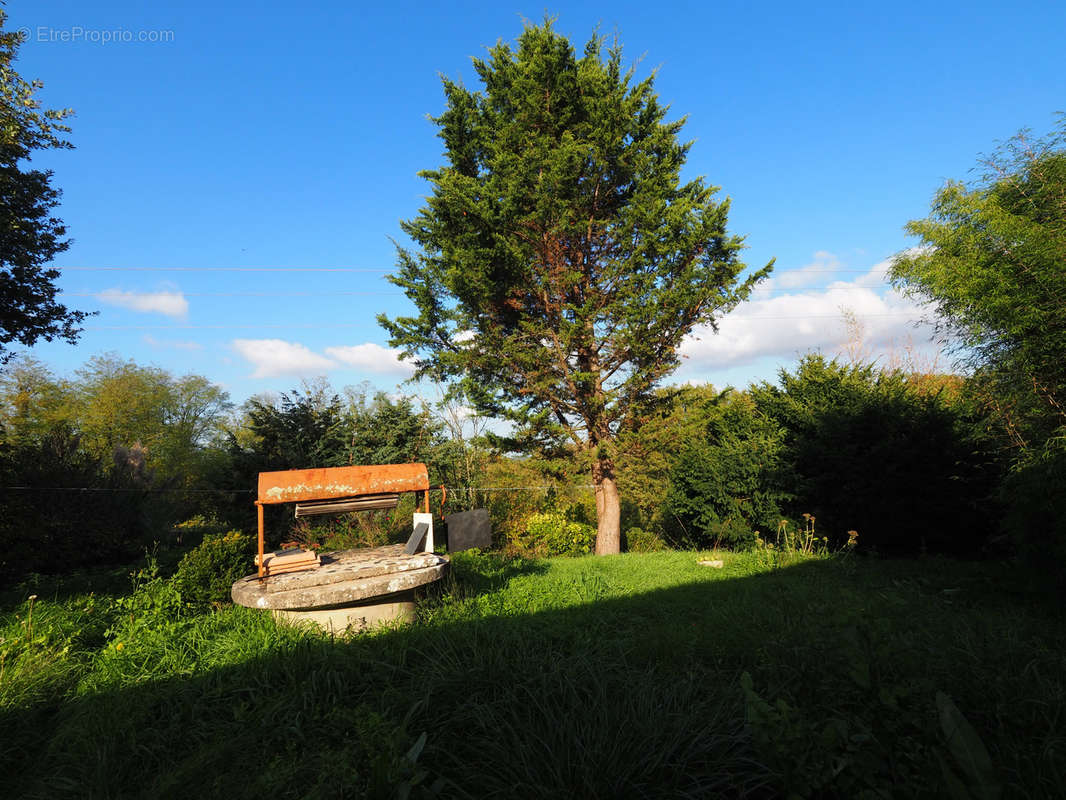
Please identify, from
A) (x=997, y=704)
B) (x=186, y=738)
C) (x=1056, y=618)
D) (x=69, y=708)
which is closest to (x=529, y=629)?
(x=186, y=738)

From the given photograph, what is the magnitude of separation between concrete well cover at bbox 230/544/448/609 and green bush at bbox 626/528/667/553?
386 inches

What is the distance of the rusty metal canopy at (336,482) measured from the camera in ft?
15.6

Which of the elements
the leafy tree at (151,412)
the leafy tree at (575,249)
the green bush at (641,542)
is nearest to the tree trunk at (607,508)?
the leafy tree at (575,249)

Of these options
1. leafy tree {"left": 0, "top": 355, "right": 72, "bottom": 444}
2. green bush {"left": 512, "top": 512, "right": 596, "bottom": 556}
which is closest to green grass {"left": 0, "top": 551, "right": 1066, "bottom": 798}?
green bush {"left": 512, "top": 512, "right": 596, "bottom": 556}

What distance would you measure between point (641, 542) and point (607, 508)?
299 centimetres

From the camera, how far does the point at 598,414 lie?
36.9 feet

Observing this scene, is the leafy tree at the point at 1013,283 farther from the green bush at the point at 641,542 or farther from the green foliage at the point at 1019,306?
the green bush at the point at 641,542

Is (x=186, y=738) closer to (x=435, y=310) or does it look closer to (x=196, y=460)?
(x=435, y=310)

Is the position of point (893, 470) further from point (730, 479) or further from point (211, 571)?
point (211, 571)

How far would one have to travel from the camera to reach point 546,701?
2426 mm

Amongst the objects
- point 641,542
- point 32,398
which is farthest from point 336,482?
point 32,398

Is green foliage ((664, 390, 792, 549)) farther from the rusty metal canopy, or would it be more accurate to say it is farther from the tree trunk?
the rusty metal canopy

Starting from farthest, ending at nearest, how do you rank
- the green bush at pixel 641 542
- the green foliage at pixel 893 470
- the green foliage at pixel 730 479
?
the green bush at pixel 641 542 < the green foliage at pixel 730 479 < the green foliage at pixel 893 470

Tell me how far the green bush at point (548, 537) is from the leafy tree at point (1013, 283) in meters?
8.26
